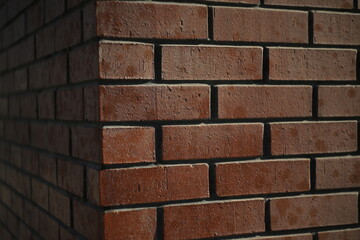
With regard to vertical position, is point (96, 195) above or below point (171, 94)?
below

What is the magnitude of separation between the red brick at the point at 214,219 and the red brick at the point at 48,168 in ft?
1.81

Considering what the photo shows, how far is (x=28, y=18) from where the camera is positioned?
1.96 meters

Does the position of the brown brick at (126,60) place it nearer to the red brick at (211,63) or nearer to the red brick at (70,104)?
the red brick at (211,63)

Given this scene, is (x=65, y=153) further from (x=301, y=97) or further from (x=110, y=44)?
(x=301, y=97)

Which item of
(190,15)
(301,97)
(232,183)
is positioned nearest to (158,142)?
(232,183)

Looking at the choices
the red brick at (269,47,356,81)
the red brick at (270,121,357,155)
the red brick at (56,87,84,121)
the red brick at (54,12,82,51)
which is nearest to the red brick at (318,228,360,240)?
the red brick at (270,121,357,155)

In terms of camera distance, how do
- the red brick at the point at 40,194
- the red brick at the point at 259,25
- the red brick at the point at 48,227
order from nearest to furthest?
the red brick at the point at 259,25 → the red brick at the point at 48,227 → the red brick at the point at 40,194

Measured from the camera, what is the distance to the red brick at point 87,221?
126 cm

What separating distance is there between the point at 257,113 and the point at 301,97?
6.4 inches

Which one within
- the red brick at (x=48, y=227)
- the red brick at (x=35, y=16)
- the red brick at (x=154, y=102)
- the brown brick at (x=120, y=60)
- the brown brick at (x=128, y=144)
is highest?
the red brick at (x=35, y=16)

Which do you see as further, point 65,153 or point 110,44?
point 65,153

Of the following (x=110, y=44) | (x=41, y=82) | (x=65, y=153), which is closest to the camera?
(x=110, y=44)

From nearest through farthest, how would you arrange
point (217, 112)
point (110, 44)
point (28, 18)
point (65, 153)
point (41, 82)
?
1. point (110, 44)
2. point (217, 112)
3. point (65, 153)
4. point (41, 82)
5. point (28, 18)

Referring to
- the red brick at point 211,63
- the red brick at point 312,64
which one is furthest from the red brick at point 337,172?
the red brick at point 211,63
